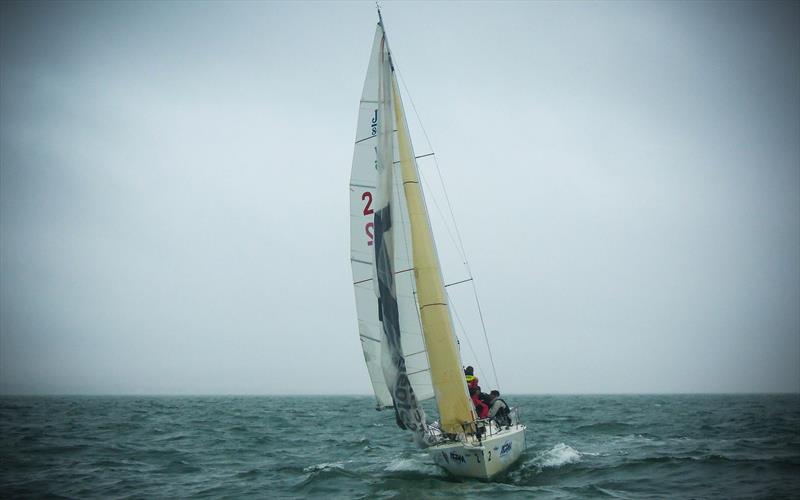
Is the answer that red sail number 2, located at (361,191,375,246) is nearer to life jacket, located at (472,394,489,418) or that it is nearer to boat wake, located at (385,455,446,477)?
life jacket, located at (472,394,489,418)

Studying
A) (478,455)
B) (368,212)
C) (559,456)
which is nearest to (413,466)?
(478,455)

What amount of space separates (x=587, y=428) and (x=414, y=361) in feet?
50.7

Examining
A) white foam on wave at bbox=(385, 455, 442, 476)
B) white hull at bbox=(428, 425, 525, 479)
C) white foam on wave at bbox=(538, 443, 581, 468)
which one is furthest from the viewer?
white foam on wave at bbox=(538, 443, 581, 468)

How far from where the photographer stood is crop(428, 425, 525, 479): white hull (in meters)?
11.2

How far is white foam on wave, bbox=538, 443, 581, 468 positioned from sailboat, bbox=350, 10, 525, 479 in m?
1.29

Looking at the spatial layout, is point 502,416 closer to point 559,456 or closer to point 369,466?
point 559,456

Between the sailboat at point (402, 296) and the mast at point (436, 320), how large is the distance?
23 mm

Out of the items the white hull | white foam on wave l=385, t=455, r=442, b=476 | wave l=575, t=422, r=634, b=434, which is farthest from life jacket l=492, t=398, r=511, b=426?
wave l=575, t=422, r=634, b=434

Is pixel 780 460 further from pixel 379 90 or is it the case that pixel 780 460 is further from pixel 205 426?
pixel 205 426

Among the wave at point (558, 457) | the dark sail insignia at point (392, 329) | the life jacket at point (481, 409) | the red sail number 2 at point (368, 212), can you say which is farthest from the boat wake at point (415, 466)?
the red sail number 2 at point (368, 212)

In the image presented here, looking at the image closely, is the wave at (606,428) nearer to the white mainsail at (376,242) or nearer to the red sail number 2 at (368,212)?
the white mainsail at (376,242)

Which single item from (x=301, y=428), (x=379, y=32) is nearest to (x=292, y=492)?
(x=379, y=32)

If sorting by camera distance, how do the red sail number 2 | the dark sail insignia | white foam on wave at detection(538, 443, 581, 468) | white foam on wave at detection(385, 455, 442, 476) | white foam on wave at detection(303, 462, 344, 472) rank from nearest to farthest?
the dark sail insignia
white foam on wave at detection(385, 455, 442, 476)
the red sail number 2
white foam on wave at detection(303, 462, 344, 472)
white foam on wave at detection(538, 443, 581, 468)

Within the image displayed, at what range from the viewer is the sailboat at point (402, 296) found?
12.3 m
